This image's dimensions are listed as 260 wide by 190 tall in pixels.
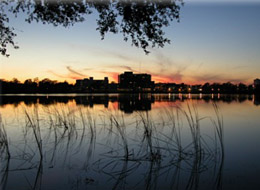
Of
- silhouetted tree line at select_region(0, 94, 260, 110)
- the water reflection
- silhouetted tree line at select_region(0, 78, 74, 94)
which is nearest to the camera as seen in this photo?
silhouetted tree line at select_region(0, 94, 260, 110)

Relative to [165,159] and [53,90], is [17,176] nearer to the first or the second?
[165,159]

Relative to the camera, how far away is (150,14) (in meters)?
7.74

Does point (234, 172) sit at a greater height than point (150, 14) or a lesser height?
lesser

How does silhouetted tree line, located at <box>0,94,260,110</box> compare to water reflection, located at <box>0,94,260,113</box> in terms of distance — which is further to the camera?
water reflection, located at <box>0,94,260,113</box>

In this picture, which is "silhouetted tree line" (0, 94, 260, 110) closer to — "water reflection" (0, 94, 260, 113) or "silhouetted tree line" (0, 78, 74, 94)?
"water reflection" (0, 94, 260, 113)

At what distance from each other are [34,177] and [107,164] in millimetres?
2120

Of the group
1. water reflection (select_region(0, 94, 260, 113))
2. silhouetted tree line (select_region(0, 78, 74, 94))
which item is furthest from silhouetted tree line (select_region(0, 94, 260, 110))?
silhouetted tree line (select_region(0, 78, 74, 94))

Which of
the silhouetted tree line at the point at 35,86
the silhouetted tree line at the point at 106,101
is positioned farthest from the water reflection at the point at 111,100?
the silhouetted tree line at the point at 35,86

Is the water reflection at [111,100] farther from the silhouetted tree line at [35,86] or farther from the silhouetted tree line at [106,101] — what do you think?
the silhouetted tree line at [35,86]

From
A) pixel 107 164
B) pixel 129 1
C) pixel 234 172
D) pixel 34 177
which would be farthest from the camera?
pixel 129 1

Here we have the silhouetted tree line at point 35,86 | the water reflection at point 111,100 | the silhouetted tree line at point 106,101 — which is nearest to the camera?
the silhouetted tree line at point 106,101

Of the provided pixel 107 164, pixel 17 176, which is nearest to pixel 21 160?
pixel 17 176

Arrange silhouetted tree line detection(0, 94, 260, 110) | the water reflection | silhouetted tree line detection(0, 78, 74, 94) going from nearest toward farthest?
Answer: silhouetted tree line detection(0, 94, 260, 110)
the water reflection
silhouetted tree line detection(0, 78, 74, 94)

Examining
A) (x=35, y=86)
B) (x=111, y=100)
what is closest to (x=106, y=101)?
(x=111, y=100)
